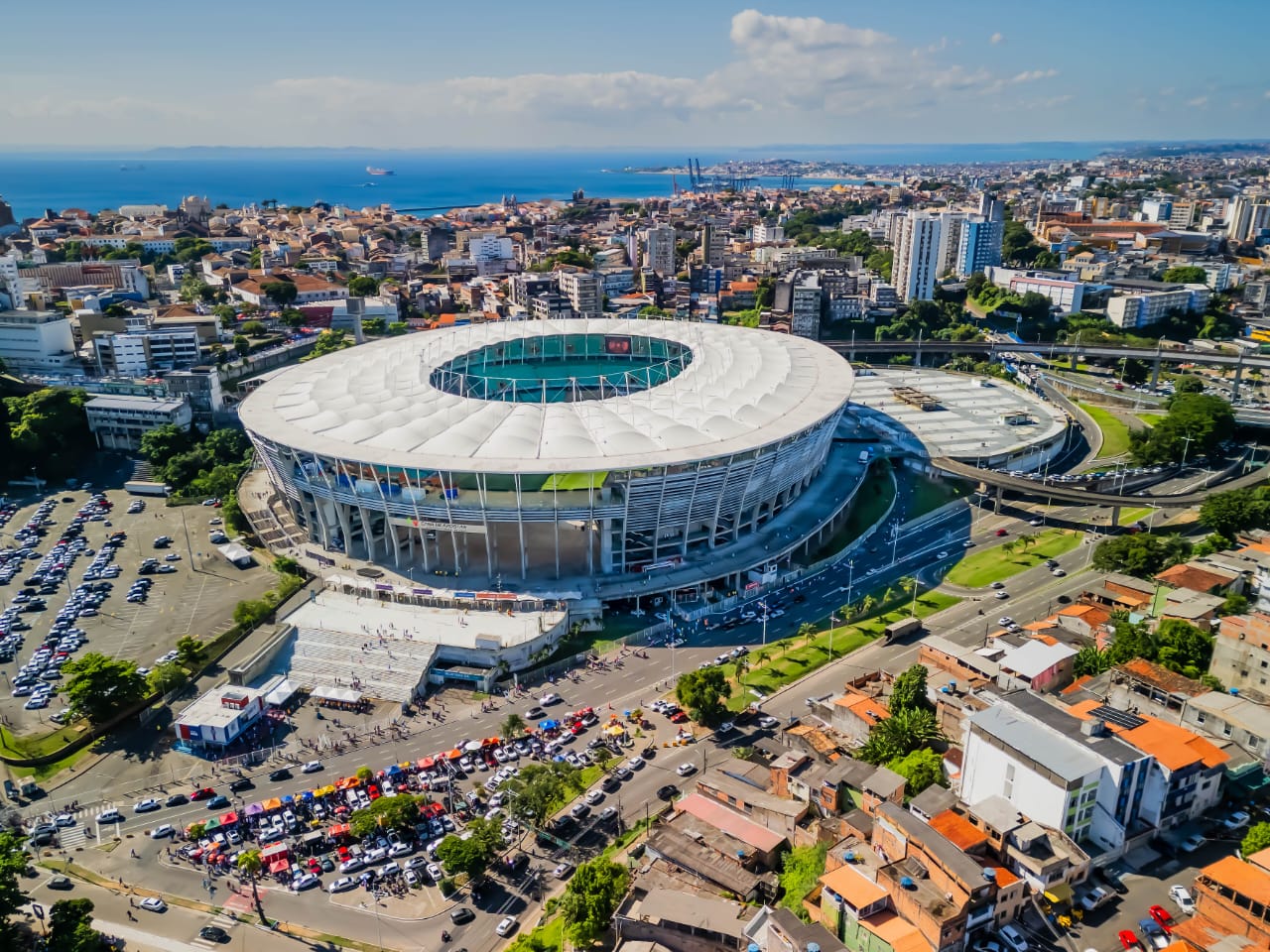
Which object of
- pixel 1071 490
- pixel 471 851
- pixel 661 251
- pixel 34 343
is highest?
pixel 661 251

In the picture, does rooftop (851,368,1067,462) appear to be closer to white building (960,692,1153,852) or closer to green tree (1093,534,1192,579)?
green tree (1093,534,1192,579)

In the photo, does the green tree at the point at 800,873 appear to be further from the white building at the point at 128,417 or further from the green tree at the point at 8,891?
the white building at the point at 128,417

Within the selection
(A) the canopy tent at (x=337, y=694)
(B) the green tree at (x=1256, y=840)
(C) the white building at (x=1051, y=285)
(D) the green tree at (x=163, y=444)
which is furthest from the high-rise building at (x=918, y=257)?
(A) the canopy tent at (x=337, y=694)

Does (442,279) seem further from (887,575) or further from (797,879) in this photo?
(797,879)

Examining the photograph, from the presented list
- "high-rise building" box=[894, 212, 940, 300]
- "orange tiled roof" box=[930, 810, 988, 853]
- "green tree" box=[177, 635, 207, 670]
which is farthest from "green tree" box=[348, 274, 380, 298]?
"orange tiled roof" box=[930, 810, 988, 853]

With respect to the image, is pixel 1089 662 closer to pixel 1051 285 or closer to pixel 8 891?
pixel 8 891

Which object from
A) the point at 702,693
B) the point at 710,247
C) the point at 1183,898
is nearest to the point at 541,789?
the point at 702,693
